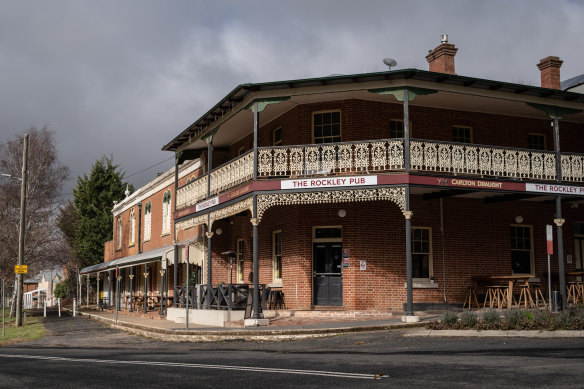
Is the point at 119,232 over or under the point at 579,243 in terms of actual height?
over

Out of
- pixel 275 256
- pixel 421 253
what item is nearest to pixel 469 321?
pixel 421 253

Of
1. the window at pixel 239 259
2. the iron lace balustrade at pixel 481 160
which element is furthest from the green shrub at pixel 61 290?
the iron lace balustrade at pixel 481 160

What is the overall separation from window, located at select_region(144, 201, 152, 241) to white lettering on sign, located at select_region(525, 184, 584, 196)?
21.9 meters

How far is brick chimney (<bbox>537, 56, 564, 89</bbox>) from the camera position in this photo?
23.3m

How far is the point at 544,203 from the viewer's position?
21453mm

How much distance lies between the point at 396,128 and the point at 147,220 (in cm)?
1951

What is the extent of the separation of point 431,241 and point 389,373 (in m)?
11.6

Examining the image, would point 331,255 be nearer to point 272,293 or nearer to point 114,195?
point 272,293

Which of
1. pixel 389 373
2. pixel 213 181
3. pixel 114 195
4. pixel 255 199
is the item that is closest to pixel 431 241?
pixel 255 199

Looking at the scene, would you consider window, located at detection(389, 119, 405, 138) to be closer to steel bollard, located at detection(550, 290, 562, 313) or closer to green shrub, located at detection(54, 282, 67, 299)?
steel bollard, located at detection(550, 290, 562, 313)

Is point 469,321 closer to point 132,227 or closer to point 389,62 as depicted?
point 389,62

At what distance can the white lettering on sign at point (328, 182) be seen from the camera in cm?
1679

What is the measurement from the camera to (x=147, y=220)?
35500 mm

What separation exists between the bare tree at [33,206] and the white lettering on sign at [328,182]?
68.2ft
